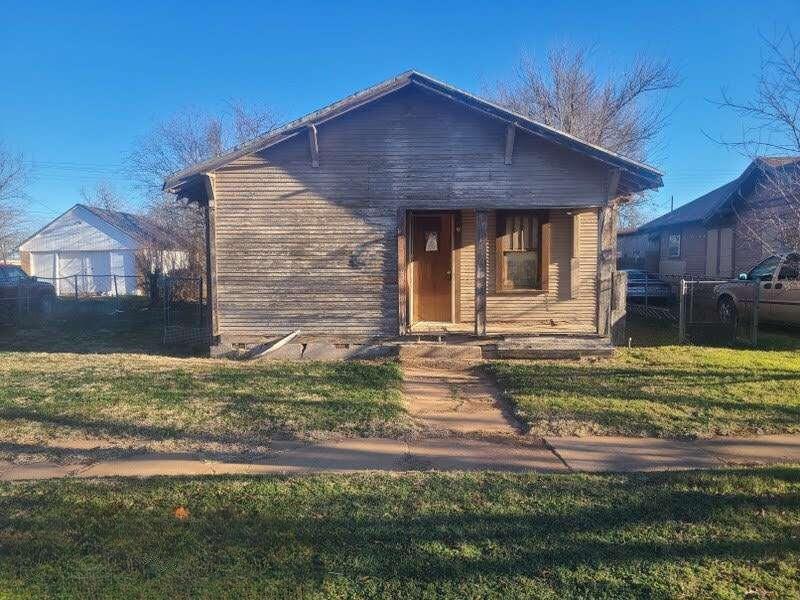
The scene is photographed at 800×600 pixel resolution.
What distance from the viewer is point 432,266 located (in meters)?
12.2

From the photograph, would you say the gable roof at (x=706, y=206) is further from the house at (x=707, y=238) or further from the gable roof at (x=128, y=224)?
the gable roof at (x=128, y=224)

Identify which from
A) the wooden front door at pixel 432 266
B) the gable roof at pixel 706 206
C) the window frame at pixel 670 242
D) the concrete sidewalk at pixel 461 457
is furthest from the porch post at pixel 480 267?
the window frame at pixel 670 242

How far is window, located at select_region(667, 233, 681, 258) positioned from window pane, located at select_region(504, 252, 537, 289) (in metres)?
16.7

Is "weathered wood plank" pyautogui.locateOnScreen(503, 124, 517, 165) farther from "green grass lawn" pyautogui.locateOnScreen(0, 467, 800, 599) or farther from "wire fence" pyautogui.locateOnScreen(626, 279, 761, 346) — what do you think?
"green grass lawn" pyautogui.locateOnScreen(0, 467, 800, 599)

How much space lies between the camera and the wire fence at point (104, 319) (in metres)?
12.9

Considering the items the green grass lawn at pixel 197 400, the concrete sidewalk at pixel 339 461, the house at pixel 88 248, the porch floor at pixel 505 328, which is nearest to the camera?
the concrete sidewalk at pixel 339 461

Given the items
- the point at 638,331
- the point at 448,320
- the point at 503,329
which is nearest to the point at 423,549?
the point at 503,329

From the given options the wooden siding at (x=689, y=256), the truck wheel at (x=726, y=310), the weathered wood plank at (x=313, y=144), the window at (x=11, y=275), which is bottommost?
the truck wheel at (x=726, y=310)

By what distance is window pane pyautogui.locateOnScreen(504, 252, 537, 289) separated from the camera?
12.1 meters

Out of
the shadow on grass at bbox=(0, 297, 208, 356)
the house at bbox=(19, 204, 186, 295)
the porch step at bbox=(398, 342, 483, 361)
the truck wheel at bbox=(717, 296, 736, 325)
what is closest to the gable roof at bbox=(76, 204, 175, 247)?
the house at bbox=(19, 204, 186, 295)

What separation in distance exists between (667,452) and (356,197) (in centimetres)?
670

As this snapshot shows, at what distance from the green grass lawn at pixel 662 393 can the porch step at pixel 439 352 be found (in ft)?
2.13

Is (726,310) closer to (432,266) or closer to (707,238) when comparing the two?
(432,266)

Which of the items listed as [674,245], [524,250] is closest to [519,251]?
[524,250]
